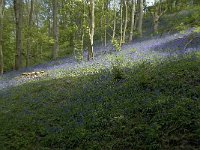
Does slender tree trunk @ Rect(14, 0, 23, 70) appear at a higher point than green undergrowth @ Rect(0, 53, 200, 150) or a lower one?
higher

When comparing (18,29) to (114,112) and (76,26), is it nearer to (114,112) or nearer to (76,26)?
(76,26)

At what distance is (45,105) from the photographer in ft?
43.4

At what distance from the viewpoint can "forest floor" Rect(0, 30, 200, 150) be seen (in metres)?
8.94

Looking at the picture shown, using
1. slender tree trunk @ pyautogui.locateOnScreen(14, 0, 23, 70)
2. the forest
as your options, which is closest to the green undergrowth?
the forest

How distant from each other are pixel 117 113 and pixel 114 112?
16 cm

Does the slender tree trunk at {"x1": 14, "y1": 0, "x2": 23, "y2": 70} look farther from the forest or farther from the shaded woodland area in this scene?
the forest

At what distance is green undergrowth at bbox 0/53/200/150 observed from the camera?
29.3ft

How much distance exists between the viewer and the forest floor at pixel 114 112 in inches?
352

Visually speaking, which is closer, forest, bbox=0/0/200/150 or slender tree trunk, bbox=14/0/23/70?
forest, bbox=0/0/200/150

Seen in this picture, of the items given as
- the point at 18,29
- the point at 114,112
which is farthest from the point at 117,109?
the point at 18,29

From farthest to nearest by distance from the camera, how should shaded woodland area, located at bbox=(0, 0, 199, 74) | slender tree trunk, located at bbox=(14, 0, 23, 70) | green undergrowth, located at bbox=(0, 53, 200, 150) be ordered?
slender tree trunk, located at bbox=(14, 0, 23, 70) → shaded woodland area, located at bbox=(0, 0, 199, 74) → green undergrowth, located at bbox=(0, 53, 200, 150)

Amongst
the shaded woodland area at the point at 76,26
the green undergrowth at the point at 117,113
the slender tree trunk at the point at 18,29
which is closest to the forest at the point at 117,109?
the green undergrowth at the point at 117,113

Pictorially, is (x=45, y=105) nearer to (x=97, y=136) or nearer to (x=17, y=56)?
(x=97, y=136)

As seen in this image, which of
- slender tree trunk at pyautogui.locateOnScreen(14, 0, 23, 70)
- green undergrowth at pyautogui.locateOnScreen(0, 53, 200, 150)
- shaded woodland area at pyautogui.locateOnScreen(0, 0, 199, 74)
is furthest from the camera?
slender tree trunk at pyautogui.locateOnScreen(14, 0, 23, 70)
